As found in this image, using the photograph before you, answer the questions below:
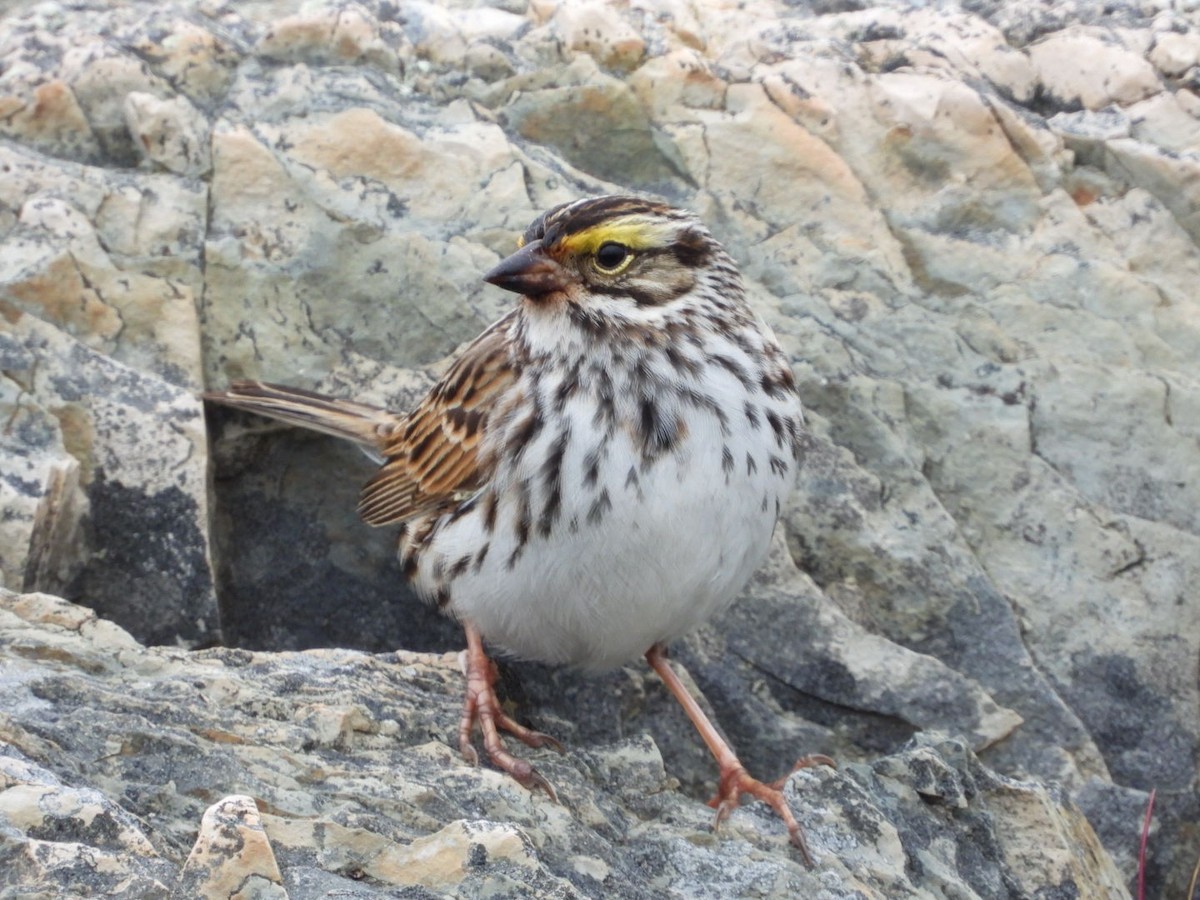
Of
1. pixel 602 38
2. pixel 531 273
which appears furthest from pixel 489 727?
pixel 602 38

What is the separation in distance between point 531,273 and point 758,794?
5.54ft

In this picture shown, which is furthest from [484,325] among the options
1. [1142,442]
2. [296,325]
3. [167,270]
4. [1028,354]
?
[1142,442]

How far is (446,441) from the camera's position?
15.9ft

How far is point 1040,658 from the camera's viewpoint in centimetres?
545

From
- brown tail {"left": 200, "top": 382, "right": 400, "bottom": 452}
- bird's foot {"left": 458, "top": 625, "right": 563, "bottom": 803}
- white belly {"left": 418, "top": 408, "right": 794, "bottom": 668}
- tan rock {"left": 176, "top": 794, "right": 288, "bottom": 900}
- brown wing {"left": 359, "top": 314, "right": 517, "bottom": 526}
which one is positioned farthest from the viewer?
brown tail {"left": 200, "top": 382, "right": 400, "bottom": 452}

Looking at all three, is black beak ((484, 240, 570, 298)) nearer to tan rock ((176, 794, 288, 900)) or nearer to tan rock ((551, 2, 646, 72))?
tan rock ((176, 794, 288, 900))

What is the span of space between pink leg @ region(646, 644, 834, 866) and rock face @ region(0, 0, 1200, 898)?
8 centimetres

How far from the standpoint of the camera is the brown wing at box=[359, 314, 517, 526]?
15.1ft

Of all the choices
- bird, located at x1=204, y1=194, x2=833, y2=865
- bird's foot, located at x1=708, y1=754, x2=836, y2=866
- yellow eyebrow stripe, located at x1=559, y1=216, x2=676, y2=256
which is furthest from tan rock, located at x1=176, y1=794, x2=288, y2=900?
yellow eyebrow stripe, located at x1=559, y1=216, x2=676, y2=256

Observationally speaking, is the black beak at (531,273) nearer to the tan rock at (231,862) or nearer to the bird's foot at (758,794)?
the bird's foot at (758,794)

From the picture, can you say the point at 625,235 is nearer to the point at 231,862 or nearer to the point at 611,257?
the point at 611,257

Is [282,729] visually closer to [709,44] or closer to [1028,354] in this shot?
[1028,354]

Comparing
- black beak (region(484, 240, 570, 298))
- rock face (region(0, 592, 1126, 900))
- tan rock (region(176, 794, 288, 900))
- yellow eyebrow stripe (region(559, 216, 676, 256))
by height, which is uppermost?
yellow eyebrow stripe (region(559, 216, 676, 256))

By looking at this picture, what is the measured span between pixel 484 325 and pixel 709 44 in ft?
6.56
